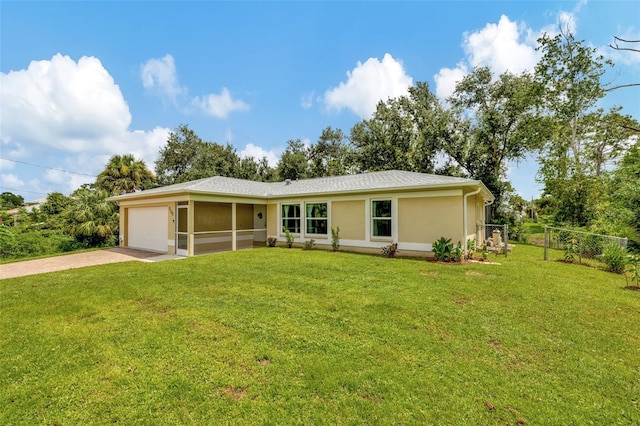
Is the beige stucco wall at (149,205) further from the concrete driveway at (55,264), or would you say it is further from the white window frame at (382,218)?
the white window frame at (382,218)

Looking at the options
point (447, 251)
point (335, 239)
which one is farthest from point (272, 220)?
point (447, 251)

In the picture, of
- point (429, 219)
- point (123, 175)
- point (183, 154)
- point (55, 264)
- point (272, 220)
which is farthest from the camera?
point (183, 154)

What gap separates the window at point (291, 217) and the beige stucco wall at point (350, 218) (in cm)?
217

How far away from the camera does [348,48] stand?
17.1 metres

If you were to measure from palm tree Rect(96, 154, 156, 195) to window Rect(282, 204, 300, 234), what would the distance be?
1533 cm

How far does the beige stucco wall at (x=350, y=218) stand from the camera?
11969 millimetres

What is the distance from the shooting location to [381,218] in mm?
11492

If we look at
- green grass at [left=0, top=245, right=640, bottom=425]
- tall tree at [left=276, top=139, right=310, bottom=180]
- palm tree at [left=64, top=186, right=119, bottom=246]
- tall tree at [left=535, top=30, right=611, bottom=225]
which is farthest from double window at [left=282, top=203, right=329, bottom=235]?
tall tree at [left=535, top=30, right=611, bottom=225]

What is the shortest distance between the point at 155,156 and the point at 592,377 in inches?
1523

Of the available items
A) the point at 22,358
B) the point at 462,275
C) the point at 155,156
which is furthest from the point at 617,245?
the point at 155,156

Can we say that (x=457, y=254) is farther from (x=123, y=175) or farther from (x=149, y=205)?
(x=123, y=175)

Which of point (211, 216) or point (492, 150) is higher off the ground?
→ point (492, 150)

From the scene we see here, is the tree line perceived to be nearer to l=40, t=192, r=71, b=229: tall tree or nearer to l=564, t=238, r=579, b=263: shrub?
l=40, t=192, r=71, b=229: tall tree

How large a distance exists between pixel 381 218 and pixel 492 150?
17261 mm
